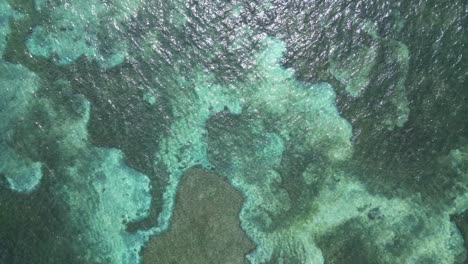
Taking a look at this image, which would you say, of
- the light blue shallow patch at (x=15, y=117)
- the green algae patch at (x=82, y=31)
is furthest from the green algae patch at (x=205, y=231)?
the green algae patch at (x=82, y=31)

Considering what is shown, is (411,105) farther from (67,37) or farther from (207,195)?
(67,37)

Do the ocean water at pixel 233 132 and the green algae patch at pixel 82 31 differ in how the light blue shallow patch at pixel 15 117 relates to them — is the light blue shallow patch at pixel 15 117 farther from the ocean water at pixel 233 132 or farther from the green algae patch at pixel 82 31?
the green algae patch at pixel 82 31

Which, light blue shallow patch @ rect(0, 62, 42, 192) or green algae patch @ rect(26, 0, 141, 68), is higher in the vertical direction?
green algae patch @ rect(26, 0, 141, 68)

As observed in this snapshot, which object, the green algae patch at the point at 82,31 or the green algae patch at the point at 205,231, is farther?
the green algae patch at the point at 82,31

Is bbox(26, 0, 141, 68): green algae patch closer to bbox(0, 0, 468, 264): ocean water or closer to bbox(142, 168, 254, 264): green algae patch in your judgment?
bbox(0, 0, 468, 264): ocean water

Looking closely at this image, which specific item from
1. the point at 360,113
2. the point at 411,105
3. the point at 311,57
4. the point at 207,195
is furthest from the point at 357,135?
the point at 207,195

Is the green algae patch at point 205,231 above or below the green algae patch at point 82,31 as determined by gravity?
below

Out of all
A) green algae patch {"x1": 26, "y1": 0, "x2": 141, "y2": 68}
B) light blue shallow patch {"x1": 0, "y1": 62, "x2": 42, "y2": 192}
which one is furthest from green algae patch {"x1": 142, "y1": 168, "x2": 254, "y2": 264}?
green algae patch {"x1": 26, "y1": 0, "x2": 141, "y2": 68}

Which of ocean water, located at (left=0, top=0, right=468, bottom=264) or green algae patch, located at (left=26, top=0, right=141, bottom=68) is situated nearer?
ocean water, located at (left=0, top=0, right=468, bottom=264)
